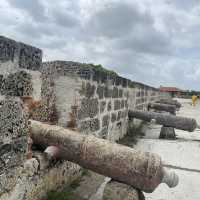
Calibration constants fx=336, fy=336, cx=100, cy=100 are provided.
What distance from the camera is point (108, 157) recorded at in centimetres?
311

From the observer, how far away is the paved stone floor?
13.2 ft

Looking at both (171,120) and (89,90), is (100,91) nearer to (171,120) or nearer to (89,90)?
(89,90)

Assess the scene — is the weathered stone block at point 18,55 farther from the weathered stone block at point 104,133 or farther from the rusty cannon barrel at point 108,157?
the weathered stone block at point 104,133

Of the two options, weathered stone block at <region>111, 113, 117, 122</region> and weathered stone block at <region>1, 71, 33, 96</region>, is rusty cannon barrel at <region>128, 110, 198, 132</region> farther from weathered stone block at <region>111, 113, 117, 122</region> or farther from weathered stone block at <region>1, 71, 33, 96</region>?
weathered stone block at <region>1, 71, 33, 96</region>

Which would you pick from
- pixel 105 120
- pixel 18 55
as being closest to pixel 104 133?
pixel 105 120

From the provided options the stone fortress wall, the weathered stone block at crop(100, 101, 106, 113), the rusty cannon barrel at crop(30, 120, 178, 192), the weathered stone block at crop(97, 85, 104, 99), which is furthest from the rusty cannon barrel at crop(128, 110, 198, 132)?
the rusty cannon barrel at crop(30, 120, 178, 192)

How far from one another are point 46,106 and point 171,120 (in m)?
4.50

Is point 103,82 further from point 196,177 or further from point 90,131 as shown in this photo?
point 196,177

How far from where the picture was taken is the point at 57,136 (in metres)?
3.38

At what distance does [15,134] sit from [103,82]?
9.84ft

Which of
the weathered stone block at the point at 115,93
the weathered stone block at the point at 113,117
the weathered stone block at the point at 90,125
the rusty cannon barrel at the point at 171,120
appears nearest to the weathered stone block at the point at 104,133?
the weathered stone block at the point at 90,125

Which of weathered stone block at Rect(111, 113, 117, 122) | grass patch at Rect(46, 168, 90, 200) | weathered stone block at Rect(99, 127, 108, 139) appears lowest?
grass patch at Rect(46, 168, 90, 200)

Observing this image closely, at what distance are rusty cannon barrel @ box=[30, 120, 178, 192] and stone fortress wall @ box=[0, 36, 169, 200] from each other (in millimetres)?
252

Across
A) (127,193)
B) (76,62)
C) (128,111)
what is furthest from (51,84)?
(128,111)
